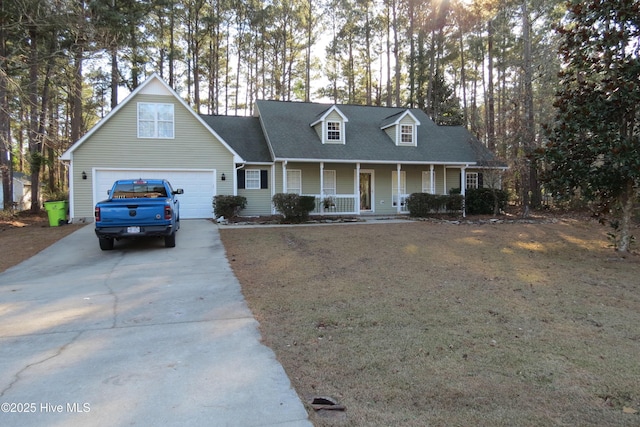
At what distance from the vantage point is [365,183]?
2209 centimetres

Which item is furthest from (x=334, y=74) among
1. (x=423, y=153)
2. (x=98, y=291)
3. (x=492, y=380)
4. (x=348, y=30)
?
(x=492, y=380)

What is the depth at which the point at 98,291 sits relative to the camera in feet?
21.5

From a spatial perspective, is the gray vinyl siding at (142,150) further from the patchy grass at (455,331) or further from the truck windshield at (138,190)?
the patchy grass at (455,331)

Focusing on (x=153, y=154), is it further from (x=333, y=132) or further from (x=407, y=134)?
(x=407, y=134)

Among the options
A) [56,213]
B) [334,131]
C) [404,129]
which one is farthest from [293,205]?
[56,213]

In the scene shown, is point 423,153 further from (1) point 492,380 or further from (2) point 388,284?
(1) point 492,380

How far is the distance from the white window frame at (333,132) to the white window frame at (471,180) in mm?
8162

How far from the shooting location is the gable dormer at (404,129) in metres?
21.3

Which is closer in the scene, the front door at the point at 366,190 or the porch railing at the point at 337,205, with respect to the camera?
the porch railing at the point at 337,205

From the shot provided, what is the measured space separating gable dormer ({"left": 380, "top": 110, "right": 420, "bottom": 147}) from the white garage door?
981 centimetres

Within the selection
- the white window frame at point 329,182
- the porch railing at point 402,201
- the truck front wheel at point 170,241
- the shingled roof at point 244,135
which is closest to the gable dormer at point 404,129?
the porch railing at point 402,201

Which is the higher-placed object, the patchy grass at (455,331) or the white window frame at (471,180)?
the white window frame at (471,180)

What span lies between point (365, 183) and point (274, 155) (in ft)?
19.6

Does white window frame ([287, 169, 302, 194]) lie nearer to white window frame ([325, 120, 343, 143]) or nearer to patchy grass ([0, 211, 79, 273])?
white window frame ([325, 120, 343, 143])
